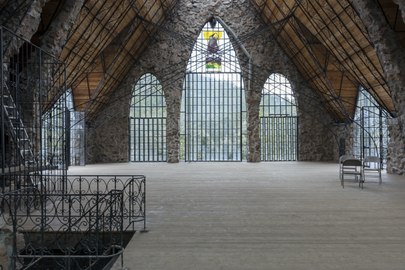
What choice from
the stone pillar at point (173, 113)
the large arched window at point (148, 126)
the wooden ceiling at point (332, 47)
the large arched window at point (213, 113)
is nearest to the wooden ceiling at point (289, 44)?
the wooden ceiling at point (332, 47)

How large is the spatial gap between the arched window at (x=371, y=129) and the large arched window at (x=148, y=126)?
12232 mm

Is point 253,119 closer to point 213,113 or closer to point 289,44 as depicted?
point 213,113

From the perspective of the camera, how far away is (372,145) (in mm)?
20516

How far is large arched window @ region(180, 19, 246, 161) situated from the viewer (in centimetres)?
2594

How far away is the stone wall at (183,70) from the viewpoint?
80.9ft

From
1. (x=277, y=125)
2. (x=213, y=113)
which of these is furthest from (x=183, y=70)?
(x=277, y=125)

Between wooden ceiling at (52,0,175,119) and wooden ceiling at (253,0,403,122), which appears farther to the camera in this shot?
wooden ceiling at (52,0,175,119)

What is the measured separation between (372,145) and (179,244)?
1726cm

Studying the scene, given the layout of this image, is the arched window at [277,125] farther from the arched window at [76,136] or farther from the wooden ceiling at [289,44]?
the arched window at [76,136]

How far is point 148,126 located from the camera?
25781mm

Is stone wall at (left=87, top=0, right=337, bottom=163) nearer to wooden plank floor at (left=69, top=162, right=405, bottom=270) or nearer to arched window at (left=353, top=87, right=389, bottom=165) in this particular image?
arched window at (left=353, top=87, right=389, bottom=165)

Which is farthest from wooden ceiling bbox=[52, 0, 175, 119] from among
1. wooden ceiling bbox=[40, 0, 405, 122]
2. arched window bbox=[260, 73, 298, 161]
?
arched window bbox=[260, 73, 298, 161]

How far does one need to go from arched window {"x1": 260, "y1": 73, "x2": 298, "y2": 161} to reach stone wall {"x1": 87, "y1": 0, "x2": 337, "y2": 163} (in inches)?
37.9

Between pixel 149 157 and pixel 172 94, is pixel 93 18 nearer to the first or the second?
pixel 172 94
